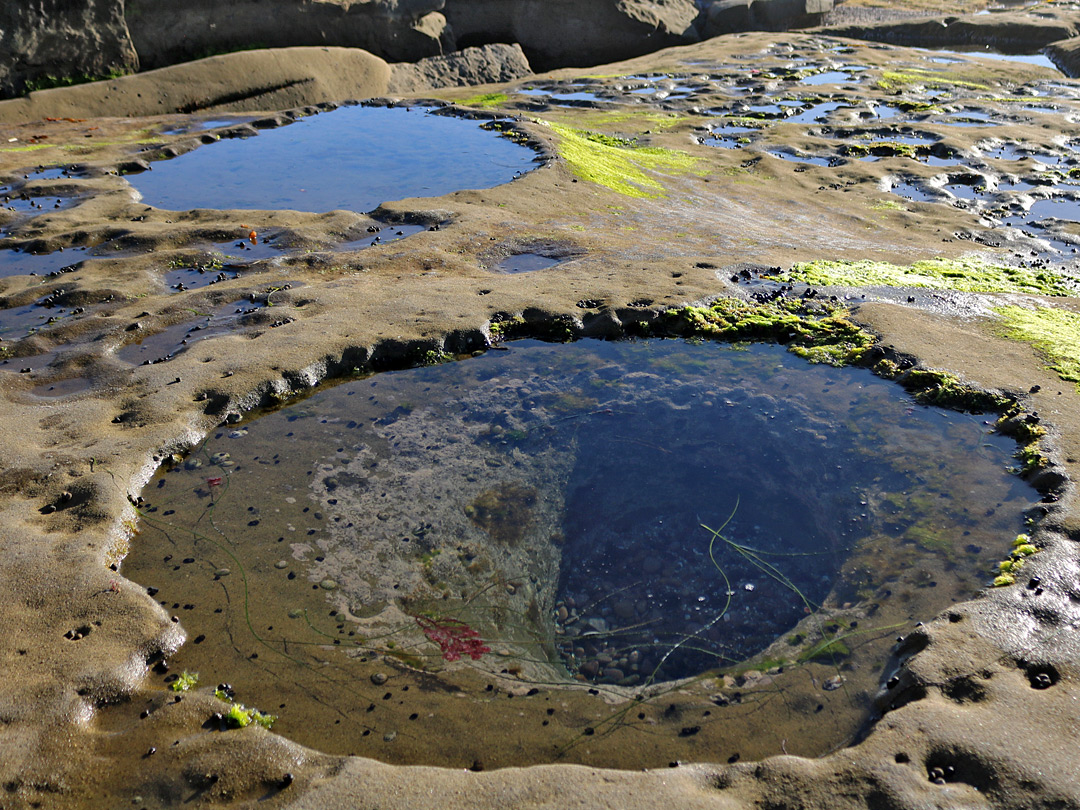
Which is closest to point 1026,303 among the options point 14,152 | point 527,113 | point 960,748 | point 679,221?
point 679,221

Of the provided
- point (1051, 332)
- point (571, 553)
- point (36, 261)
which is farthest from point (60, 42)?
point (1051, 332)

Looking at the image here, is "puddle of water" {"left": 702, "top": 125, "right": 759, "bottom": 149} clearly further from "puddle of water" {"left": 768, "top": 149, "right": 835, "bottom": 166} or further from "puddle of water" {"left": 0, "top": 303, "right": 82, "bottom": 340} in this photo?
"puddle of water" {"left": 0, "top": 303, "right": 82, "bottom": 340}

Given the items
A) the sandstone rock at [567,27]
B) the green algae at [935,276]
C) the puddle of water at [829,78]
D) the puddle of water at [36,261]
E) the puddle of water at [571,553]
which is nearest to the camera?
the puddle of water at [571,553]

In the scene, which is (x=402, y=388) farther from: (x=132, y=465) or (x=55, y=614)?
(x=55, y=614)

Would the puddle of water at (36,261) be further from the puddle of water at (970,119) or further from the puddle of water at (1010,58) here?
the puddle of water at (1010,58)

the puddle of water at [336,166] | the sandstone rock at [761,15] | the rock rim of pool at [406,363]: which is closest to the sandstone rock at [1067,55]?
the sandstone rock at [761,15]

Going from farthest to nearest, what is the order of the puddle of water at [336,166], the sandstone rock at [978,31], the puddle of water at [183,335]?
the sandstone rock at [978,31] < the puddle of water at [336,166] < the puddle of water at [183,335]
